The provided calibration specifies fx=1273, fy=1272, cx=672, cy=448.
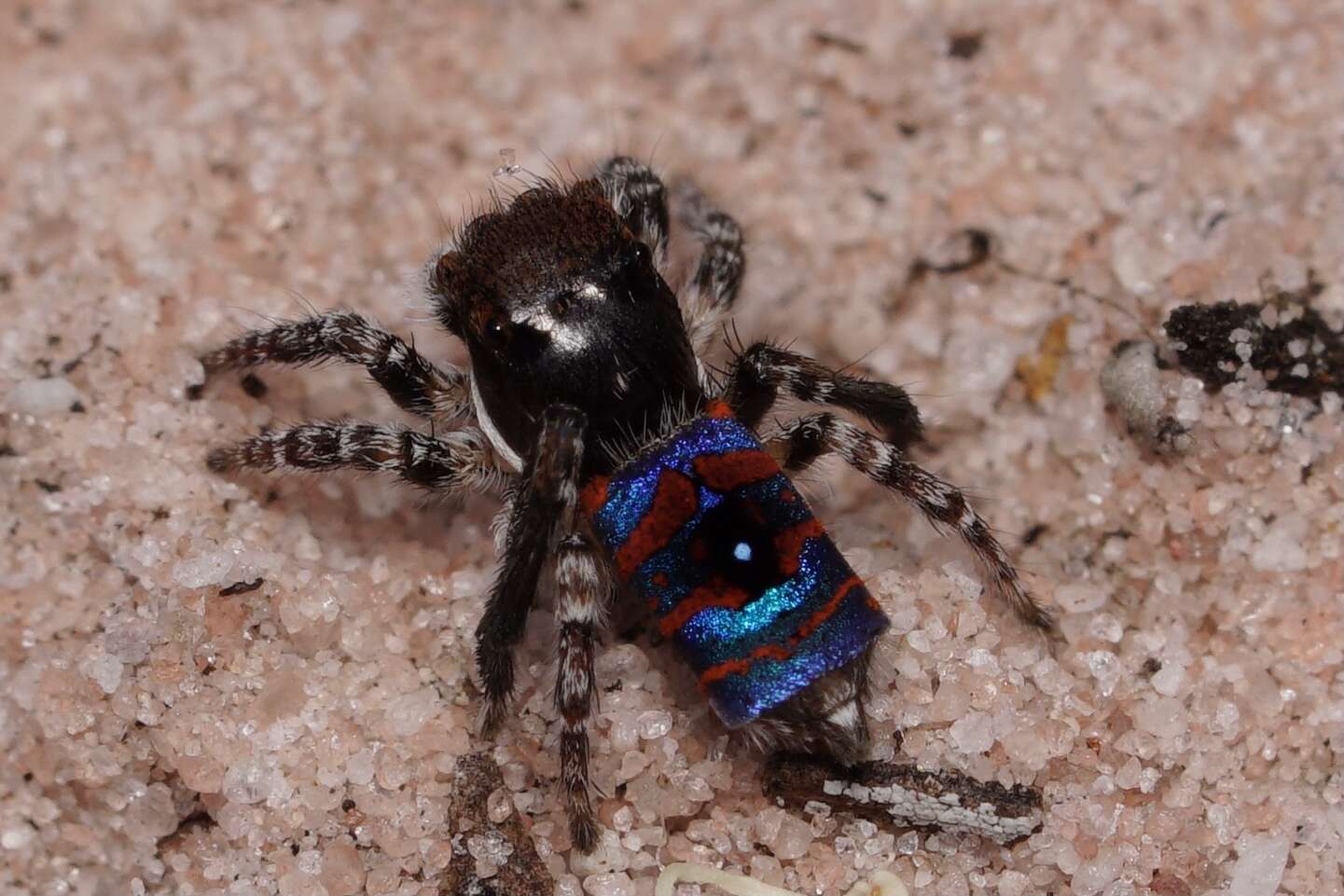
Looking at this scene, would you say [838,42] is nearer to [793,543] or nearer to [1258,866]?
[793,543]

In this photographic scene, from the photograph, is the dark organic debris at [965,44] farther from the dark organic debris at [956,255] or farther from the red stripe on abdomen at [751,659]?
the red stripe on abdomen at [751,659]

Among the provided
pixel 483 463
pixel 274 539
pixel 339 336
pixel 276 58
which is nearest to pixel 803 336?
pixel 483 463

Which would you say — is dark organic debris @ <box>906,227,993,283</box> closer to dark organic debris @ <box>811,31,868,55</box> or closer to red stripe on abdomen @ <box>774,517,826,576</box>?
dark organic debris @ <box>811,31,868,55</box>

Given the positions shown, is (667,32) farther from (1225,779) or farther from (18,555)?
(1225,779)

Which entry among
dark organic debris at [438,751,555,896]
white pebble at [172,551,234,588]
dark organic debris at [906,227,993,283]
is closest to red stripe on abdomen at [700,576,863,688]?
dark organic debris at [438,751,555,896]

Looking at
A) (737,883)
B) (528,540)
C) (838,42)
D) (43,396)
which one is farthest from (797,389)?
(43,396)

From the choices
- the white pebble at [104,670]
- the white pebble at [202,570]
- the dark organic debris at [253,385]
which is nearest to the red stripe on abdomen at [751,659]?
the white pebble at [202,570]
